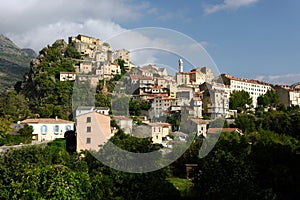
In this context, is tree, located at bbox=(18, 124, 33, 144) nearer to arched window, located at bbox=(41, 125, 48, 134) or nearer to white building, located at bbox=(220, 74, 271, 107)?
arched window, located at bbox=(41, 125, 48, 134)

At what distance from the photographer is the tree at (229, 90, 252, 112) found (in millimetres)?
35938

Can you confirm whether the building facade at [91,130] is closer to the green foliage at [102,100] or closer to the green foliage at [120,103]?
the green foliage at [120,103]

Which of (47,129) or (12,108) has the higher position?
(12,108)

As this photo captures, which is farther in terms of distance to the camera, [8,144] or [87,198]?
[8,144]

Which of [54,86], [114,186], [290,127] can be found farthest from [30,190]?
[54,86]

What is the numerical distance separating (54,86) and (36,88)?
2.66 m

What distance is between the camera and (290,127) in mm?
24734

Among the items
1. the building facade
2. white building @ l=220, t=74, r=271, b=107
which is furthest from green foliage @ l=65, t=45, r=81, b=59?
the building facade

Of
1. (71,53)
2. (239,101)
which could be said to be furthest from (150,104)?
(71,53)

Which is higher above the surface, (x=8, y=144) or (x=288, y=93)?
(x=288, y=93)

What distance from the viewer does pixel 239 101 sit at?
36938mm

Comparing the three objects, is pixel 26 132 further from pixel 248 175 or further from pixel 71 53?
pixel 71 53

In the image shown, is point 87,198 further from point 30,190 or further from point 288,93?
point 288,93

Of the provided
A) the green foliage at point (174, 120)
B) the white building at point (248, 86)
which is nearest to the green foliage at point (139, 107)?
the green foliage at point (174, 120)
